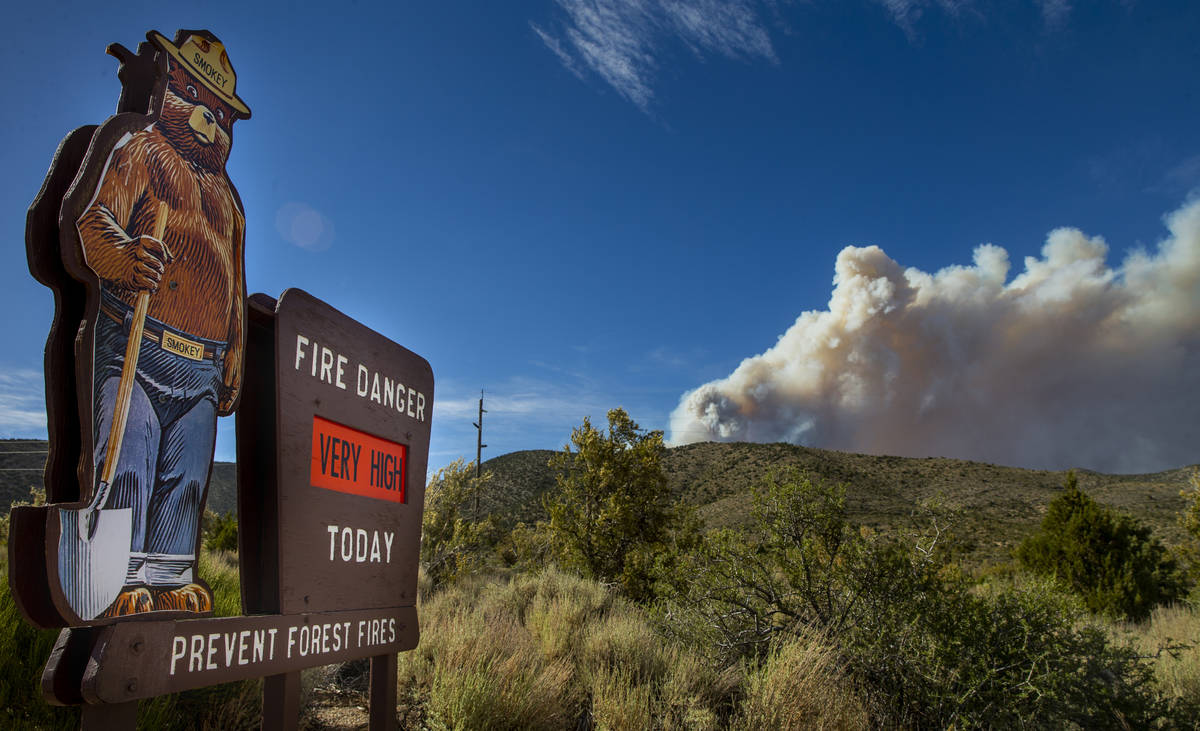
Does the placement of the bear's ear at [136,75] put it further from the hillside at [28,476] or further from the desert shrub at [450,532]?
the hillside at [28,476]

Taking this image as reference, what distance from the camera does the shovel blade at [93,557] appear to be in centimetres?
250

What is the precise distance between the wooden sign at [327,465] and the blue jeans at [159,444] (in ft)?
1.40

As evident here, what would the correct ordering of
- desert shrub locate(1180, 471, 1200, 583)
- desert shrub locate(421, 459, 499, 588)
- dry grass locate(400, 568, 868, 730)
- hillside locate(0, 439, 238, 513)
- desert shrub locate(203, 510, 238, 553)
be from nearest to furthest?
dry grass locate(400, 568, 868, 730)
desert shrub locate(421, 459, 499, 588)
desert shrub locate(1180, 471, 1200, 583)
desert shrub locate(203, 510, 238, 553)
hillside locate(0, 439, 238, 513)

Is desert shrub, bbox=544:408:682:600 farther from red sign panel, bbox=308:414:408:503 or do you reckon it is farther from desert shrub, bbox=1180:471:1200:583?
desert shrub, bbox=1180:471:1200:583

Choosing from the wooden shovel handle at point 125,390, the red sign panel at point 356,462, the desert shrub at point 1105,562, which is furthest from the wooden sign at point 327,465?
the desert shrub at point 1105,562

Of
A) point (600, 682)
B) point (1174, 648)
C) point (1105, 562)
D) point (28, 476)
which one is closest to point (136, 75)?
point (600, 682)

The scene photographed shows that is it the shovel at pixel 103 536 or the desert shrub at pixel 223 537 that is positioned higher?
the shovel at pixel 103 536

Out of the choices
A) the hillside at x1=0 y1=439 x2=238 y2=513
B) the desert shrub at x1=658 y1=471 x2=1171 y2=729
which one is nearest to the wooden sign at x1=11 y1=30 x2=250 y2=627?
the desert shrub at x1=658 y1=471 x2=1171 y2=729

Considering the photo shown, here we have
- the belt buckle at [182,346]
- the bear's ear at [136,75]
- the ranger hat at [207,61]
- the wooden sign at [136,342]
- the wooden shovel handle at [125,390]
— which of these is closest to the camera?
the wooden sign at [136,342]

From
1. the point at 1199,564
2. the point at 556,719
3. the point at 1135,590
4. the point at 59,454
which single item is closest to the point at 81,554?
the point at 59,454

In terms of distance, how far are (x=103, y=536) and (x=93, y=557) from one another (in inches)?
3.5

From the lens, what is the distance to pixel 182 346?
3.08 metres

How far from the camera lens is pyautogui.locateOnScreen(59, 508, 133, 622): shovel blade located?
250 cm

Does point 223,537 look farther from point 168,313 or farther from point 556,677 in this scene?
point 168,313
